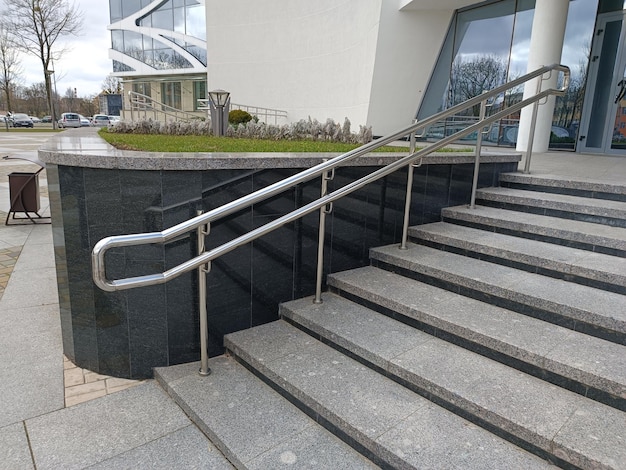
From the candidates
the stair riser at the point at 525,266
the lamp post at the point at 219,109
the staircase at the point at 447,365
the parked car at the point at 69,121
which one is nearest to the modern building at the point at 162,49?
the parked car at the point at 69,121

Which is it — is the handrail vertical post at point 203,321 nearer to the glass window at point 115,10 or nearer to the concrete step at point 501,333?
the concrete step at point 501,333

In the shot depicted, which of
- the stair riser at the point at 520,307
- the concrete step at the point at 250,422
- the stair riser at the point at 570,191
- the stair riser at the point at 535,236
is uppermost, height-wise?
the stair riser at the point at 570,191

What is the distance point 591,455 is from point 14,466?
273 centimetres

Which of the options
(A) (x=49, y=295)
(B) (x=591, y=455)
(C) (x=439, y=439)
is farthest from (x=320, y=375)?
(A) (x=49, y=295)

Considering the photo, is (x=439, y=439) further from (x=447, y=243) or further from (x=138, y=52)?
(x=138, y=52)

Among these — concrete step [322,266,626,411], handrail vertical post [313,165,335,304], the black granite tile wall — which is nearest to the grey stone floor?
the black granite tile wall

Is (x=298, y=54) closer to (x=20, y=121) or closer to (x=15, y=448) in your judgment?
(x=15, y=448)

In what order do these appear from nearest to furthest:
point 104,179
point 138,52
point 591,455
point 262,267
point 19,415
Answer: point 591,455 < point 19,415 < point 104,179 < point 262,267 < point 138,52

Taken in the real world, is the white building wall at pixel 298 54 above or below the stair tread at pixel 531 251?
above

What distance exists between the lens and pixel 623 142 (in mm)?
9367

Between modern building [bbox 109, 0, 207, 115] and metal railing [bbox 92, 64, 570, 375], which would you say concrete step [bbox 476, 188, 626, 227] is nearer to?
metal railing [bbox 92, 64, 570, 375]

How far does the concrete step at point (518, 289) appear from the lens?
271 centimetres

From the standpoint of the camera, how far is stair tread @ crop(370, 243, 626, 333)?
2.74 metres

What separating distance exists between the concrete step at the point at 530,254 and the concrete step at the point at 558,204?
21.8 inches
